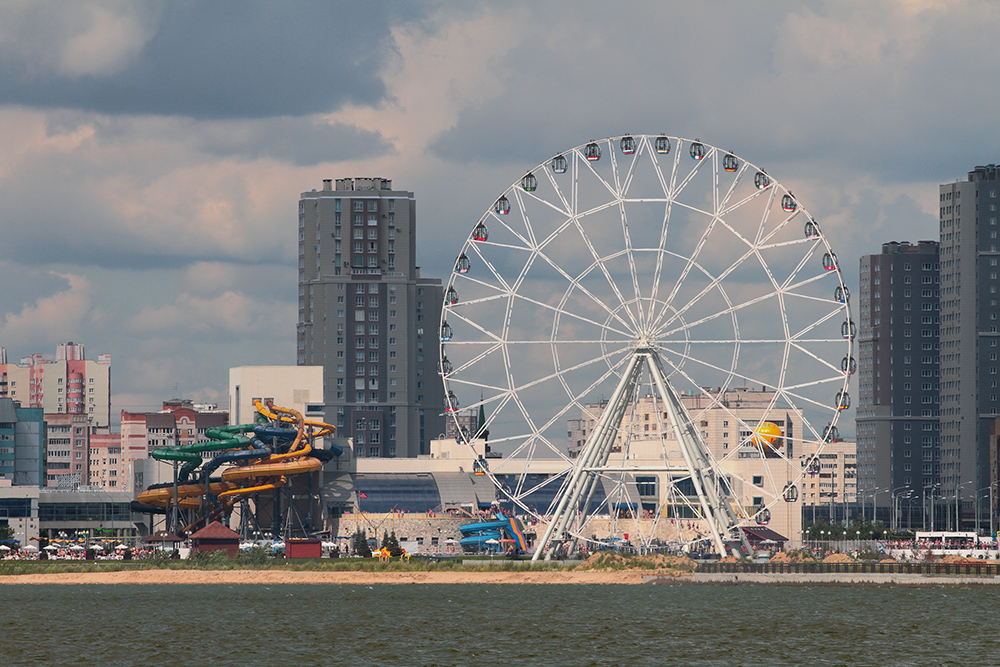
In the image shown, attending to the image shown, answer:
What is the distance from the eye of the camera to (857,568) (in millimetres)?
136125

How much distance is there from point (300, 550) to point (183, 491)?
40471mm

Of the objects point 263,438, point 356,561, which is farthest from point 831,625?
point 263,438

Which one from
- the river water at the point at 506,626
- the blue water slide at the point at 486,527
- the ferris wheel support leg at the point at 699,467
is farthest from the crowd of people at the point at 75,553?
the ferris wheel support leg at the point at 699,467

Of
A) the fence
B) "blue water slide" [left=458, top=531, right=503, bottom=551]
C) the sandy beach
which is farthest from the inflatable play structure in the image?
the fence

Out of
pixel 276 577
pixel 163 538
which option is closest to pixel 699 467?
pixel 276 577

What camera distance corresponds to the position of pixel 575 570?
141 metres

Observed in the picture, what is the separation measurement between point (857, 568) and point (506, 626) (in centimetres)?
4830

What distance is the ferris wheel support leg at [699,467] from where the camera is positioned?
443ft

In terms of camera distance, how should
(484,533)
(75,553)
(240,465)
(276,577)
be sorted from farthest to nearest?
(240,465), (484,533), (75,553), (276,577)

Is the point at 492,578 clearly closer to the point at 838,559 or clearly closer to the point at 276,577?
the point at 276,577

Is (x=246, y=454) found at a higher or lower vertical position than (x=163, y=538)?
higher

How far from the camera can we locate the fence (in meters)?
134

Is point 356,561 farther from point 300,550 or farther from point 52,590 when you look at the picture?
point 52,590

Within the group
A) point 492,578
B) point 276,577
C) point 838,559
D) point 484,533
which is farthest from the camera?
point 484,533
